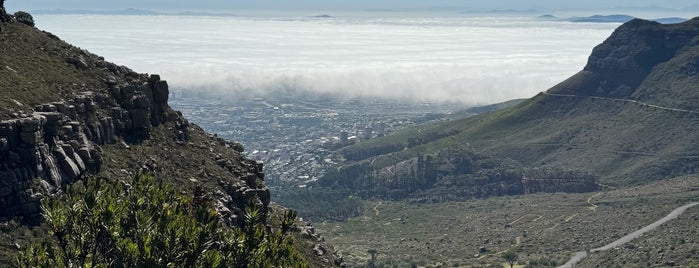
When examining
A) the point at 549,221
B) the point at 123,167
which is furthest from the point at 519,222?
the point at 123,167

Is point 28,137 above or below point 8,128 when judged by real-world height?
below

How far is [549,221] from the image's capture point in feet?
623

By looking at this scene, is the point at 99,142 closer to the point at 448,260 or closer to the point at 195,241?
A: the point at 195,241

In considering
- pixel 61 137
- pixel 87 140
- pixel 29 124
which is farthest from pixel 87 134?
pixel 29 124

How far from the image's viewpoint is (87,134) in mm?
66000

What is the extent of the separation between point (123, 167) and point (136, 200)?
22106 millimetres

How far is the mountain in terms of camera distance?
5612 cm

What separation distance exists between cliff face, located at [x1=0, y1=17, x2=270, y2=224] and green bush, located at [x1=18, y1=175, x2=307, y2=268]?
11.2 metres

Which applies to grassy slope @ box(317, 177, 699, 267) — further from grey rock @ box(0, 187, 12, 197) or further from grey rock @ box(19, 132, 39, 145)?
grey rock @ box(0, 187, 12, 197)

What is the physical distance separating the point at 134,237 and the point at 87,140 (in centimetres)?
2436

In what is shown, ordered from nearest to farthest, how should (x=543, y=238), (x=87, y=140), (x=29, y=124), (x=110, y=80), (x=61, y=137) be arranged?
1. (x=29, y=124)
2. (x=61, y=137)
3. (x=87, y=140)
4. (x=110, y=80)
5. (x=543, y=238)

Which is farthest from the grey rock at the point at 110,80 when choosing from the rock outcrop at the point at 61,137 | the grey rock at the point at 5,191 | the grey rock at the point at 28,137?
the grey rock at the point at 5,191

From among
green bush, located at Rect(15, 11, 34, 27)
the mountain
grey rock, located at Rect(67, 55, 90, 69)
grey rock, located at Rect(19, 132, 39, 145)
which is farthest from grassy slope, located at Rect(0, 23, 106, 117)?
green bush, located at Rect(15, 11, 34, 27)

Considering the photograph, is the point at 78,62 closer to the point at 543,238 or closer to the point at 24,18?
the point at 24,18
